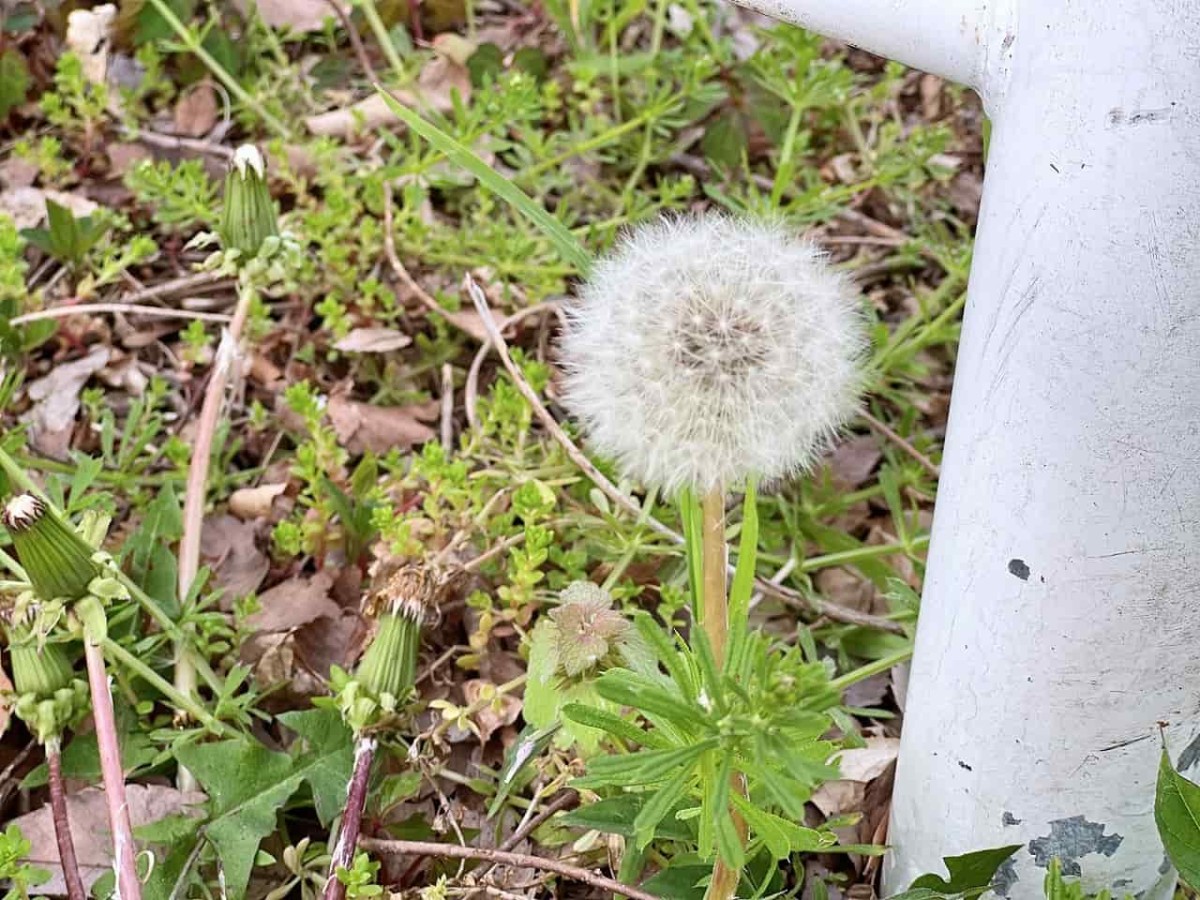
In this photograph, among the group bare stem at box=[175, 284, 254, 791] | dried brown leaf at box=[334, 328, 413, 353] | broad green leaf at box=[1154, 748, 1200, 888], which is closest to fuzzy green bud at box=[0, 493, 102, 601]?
bare stem at box=[175, 284, 254, 791]

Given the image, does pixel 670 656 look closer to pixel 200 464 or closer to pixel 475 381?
pixel 200 464

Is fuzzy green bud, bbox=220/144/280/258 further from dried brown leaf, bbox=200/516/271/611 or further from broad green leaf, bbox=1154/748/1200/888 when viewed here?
broad green leaf, bbox=1154/748/1200/888

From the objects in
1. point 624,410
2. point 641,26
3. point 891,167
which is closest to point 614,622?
point 624,410

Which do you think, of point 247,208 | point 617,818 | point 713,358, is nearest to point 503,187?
point 713,358

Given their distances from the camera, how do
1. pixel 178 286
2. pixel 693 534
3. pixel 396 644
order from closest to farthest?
pixel 693 534 < pixel 396 644 < pixel 178 286

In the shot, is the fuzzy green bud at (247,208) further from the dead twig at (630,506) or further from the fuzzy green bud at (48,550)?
the fuzzy green bud at (48,550)
